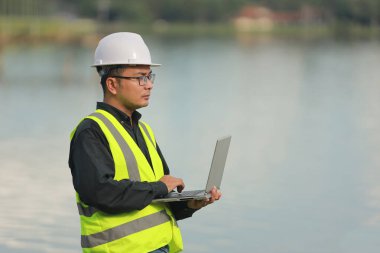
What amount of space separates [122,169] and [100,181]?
0.40 ft

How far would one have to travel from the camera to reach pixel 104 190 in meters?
3.08

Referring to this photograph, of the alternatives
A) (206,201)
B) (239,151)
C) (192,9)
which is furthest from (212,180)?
(192,9)

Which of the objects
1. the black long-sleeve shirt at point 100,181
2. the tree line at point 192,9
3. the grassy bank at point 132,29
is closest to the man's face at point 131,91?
the black long-sleeve shirt at point 100,181

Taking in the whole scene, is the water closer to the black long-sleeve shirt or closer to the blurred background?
the blurred background

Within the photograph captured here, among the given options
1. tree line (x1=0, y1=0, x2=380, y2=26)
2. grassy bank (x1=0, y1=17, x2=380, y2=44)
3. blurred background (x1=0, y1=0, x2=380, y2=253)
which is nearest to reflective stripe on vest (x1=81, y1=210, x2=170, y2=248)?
blurred background (x1=0, y1=0, x2=380, y2=253)

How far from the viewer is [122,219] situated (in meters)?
3.19

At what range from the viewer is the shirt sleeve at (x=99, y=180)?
10.1 feet

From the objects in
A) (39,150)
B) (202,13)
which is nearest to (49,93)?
(39,150)

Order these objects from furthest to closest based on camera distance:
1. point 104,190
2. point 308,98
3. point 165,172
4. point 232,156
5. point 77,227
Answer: point 308,98 → point 232,156 → point 77,227 → point 165,172 → point 104,190

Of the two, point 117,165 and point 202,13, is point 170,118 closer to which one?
point 117,165

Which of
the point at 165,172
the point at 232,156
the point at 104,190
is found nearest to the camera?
the point at 104,190

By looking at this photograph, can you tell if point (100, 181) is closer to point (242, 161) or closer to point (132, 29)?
point (242, 161)

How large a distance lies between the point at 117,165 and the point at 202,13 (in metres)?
124

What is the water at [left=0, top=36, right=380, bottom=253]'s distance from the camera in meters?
6.86
